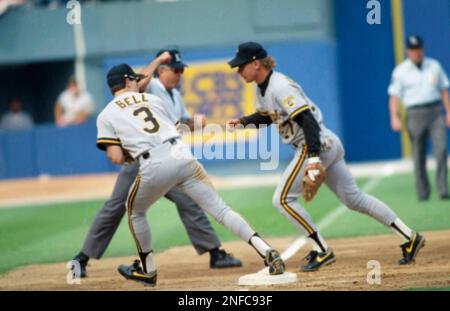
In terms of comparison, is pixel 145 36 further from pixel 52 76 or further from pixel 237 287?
pixel 237 287

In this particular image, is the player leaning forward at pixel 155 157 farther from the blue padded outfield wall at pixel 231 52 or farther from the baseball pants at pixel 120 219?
the blue padded outfield wall at pixel 231 52

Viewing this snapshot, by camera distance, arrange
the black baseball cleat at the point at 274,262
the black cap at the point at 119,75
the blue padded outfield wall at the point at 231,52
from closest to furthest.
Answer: the black baseball cleat at the point at 274,262 < the black cap at the point at 119,75 < the blue padded outfield wall at the point at 231,52

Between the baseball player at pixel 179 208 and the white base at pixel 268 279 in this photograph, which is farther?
the baseball player at pixel 179 208

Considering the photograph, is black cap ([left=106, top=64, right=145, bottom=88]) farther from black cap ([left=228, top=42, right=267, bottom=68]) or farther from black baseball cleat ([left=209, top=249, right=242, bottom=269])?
black baseball cleat ([left=209, top=249, right=242, bottom=269])

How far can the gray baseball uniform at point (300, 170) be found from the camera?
8.70 metres

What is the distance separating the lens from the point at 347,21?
22.1 meters

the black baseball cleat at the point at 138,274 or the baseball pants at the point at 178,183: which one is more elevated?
the baseball pants at the point at 178,183

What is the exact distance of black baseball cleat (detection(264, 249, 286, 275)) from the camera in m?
8.12

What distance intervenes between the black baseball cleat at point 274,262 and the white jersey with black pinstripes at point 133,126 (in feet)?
3.91

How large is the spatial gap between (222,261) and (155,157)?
193 cm

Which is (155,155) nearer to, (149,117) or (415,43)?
(149,117)

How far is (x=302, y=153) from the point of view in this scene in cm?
878

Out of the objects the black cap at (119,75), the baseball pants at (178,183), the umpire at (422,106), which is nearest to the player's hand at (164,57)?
the black cap at (119,75)

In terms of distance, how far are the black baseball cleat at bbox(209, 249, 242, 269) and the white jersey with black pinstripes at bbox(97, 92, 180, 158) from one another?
1854 millimetres
